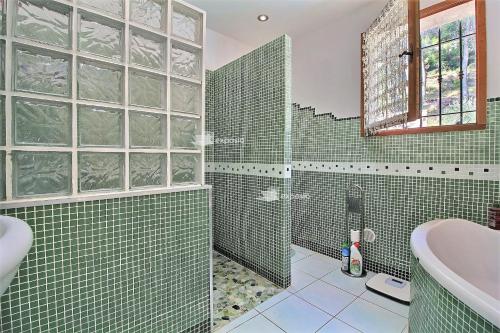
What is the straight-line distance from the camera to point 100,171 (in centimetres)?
110

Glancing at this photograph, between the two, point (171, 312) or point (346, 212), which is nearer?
point (171, 312)

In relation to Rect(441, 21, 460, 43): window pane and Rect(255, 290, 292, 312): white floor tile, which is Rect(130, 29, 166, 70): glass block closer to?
Rect(255, 290, 292, 312): white floor tile

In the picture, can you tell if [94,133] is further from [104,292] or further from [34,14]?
[104,292]

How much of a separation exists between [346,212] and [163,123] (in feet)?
5.73

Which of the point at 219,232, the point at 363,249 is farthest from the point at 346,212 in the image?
the point at 219,232

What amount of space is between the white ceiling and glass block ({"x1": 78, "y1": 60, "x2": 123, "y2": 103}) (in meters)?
1.55

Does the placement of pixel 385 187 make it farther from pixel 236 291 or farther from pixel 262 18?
pixel 262 18

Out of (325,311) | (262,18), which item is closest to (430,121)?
(325,311)

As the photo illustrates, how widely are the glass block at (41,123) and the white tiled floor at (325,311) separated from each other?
130 cm

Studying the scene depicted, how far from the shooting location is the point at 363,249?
220cm

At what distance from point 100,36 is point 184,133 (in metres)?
0.55

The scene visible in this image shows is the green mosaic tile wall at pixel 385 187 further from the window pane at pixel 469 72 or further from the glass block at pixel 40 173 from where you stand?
the glass block at pixel 40 173

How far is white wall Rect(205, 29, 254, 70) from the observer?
278 cm

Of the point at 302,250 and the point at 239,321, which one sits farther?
the point at 302,250
